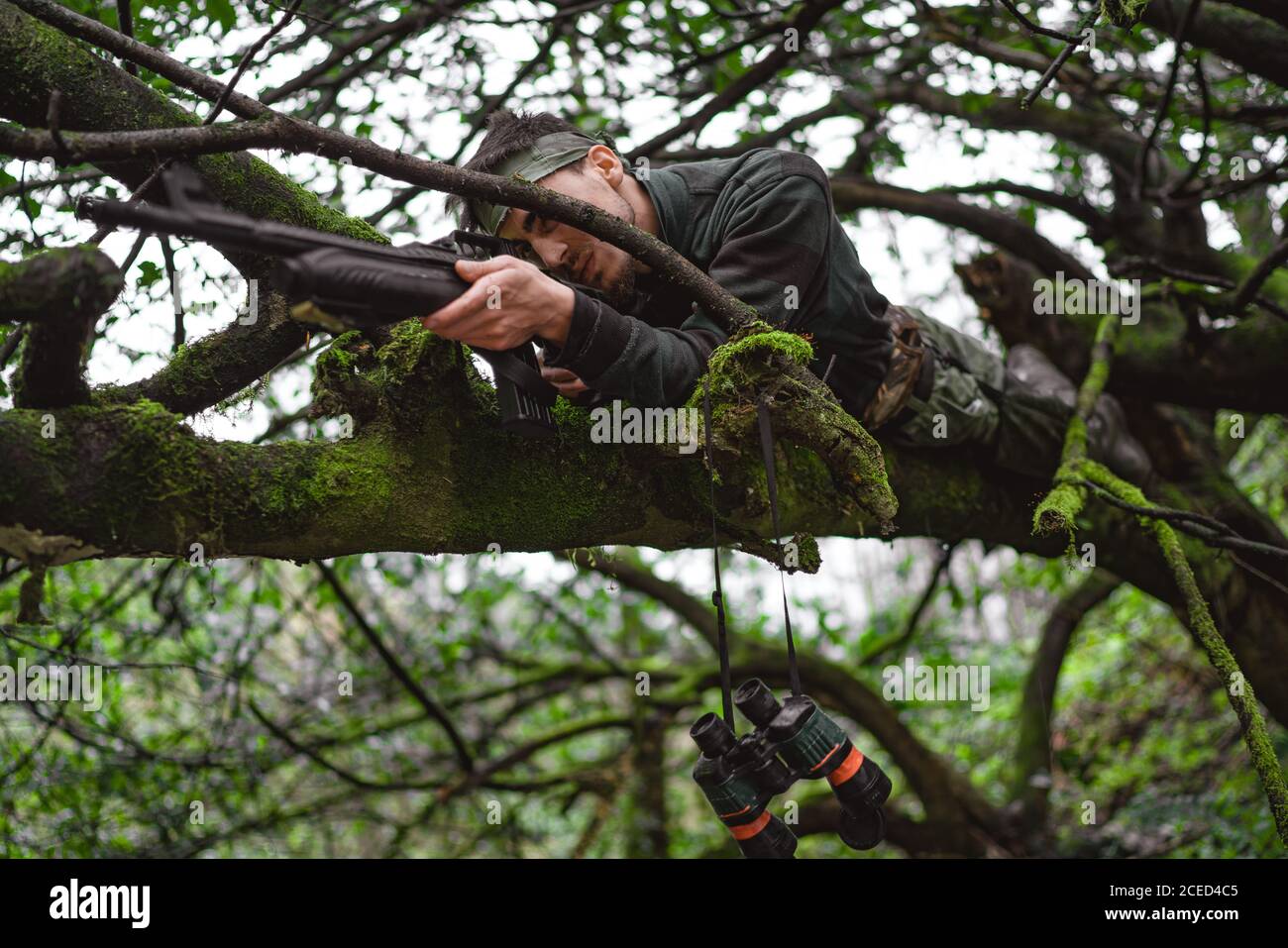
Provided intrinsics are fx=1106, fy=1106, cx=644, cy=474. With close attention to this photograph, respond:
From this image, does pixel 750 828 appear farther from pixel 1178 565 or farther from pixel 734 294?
pixel 1178 565

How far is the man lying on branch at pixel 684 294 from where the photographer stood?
2.50m

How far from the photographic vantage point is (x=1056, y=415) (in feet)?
13.7

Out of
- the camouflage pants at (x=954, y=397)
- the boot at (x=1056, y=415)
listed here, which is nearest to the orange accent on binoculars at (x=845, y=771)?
the camouflage pants at (x=954, y=397)

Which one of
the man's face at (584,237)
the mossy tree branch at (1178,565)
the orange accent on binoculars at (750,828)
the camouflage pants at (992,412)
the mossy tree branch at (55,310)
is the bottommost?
the orange accent on binoculars at (750,828)

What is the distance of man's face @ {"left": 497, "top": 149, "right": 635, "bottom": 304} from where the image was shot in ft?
10.3

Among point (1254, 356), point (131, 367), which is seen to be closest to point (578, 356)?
point (131, 367)

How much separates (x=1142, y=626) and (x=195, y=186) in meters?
8.55

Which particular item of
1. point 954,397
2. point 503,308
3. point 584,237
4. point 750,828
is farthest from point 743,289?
point 750,828

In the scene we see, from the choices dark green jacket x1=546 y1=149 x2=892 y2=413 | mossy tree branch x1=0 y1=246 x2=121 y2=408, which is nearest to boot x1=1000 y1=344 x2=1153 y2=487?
dark green jacket x1=546 y1=149 x2=892 y2=413

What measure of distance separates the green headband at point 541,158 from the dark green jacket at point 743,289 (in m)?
0.25

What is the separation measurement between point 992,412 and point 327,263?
273 cm

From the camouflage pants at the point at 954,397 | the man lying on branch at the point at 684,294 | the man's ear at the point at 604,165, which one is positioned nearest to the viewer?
the man lying on branch at the point at 684,294

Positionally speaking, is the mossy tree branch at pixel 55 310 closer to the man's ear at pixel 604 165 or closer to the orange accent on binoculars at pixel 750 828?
the man's ear at pixel 604 165

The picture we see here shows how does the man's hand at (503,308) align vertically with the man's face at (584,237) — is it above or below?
below
